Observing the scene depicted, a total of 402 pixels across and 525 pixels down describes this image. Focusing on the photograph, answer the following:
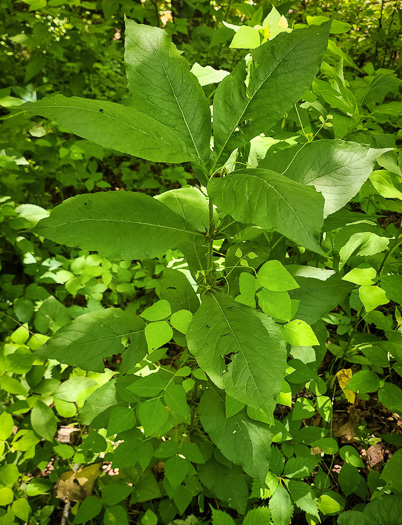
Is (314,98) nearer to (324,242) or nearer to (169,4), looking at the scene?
(324,242)

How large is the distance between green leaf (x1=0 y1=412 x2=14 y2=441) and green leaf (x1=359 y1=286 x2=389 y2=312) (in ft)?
5.29

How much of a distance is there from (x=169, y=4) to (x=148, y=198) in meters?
5.04

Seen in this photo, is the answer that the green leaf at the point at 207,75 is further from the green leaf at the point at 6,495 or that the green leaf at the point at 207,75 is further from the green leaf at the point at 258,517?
the green leaf at the point at 6,495

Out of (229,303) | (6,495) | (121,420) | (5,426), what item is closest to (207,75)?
(229,303)

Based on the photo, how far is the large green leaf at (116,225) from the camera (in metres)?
0.93

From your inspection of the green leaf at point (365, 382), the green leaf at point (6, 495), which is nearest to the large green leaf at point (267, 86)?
the green leaf at point (365, 382)

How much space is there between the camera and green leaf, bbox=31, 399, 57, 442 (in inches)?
64.2

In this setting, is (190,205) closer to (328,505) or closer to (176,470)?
(176,470)

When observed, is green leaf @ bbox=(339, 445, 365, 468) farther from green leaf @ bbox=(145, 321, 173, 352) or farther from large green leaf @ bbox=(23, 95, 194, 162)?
large green leaf @ bbox=(23, 95, 194, 162)

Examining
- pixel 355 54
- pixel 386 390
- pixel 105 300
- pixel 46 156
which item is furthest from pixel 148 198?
pixel 355 54

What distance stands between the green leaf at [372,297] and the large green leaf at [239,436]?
573 mm

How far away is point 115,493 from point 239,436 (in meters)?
0.67

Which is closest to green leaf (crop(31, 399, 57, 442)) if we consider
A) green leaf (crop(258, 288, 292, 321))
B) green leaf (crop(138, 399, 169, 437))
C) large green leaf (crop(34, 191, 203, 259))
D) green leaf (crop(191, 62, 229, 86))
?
green leaf (crop(138, 399, 169, 437))

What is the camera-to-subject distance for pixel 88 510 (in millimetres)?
1430
